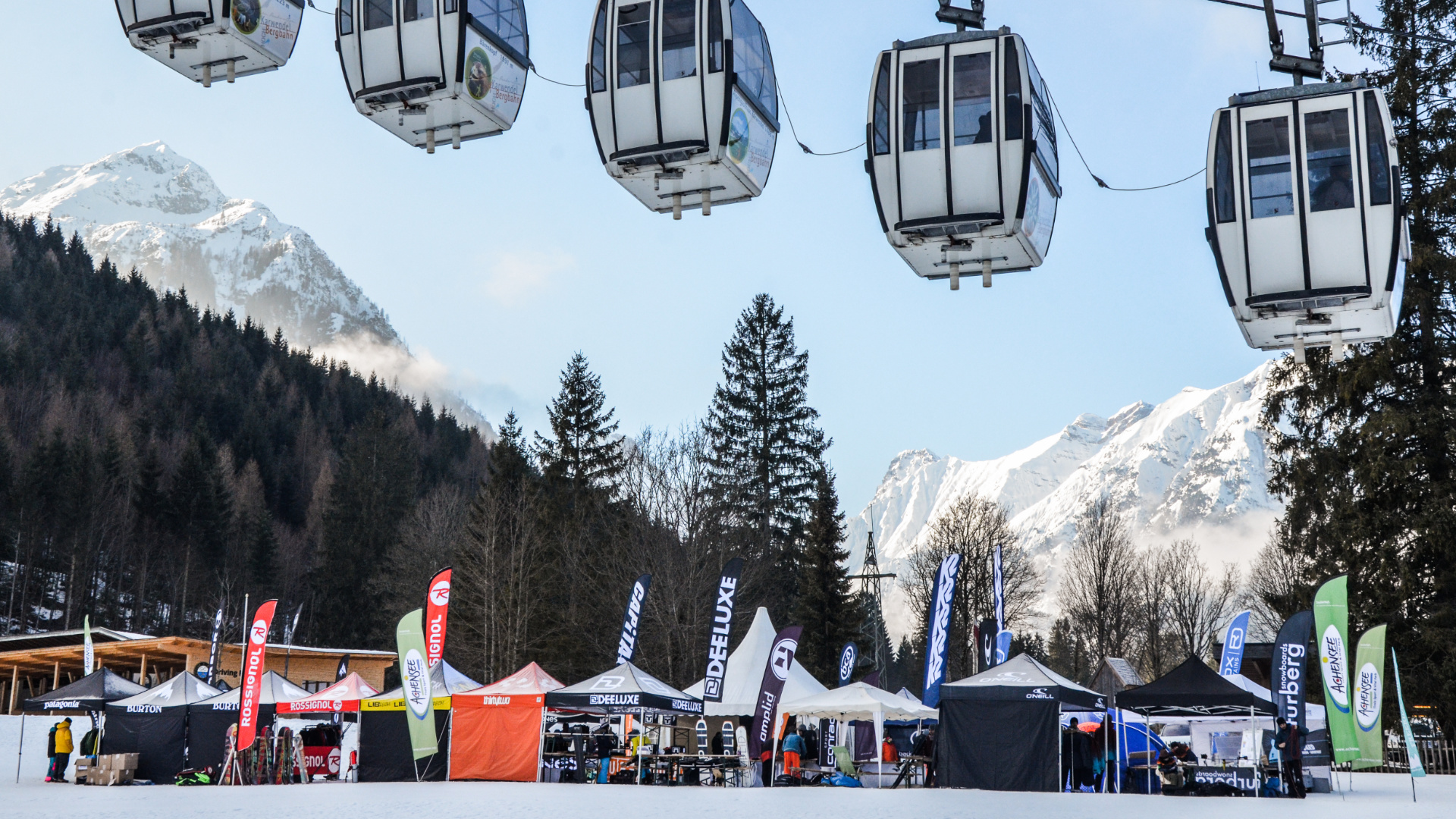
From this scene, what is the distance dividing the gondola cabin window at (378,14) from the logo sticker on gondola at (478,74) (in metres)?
0.78

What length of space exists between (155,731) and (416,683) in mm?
7135

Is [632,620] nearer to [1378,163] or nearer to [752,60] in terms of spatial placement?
[752,60]

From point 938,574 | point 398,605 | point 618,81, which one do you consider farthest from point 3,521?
point 618,81

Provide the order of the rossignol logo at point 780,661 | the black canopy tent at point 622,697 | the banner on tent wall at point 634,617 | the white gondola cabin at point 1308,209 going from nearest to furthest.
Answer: the white gondola cabin at point 1308,209, the black canopy tent at point 622,697, the rossignol logo at point 780,661, the banner on tent wall at point 634,617

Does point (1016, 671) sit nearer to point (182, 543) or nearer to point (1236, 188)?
point (1236, 188)

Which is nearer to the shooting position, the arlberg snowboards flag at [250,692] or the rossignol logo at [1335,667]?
the rossignol logo at [1335,667]

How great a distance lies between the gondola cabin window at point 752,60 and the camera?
11312 millimetres

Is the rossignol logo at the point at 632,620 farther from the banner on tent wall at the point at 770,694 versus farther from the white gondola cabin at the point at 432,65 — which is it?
the white gondola cabin at the point at 432,65

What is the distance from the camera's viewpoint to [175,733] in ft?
82.7

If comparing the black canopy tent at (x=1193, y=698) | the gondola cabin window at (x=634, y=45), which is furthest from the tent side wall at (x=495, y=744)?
the gondola cabin window at (x=634, y=45)

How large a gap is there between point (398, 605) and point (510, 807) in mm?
47746

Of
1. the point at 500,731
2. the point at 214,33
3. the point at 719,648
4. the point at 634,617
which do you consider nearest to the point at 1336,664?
the point at 719,648

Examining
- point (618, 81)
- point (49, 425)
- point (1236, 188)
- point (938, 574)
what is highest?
point (49, 425)

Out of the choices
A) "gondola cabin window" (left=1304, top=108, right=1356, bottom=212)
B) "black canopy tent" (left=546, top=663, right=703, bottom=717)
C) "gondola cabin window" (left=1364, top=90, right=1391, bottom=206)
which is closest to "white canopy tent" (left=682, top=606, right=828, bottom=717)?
"black canopy tent" (left=546, top=663, right=703, bottom=717)
